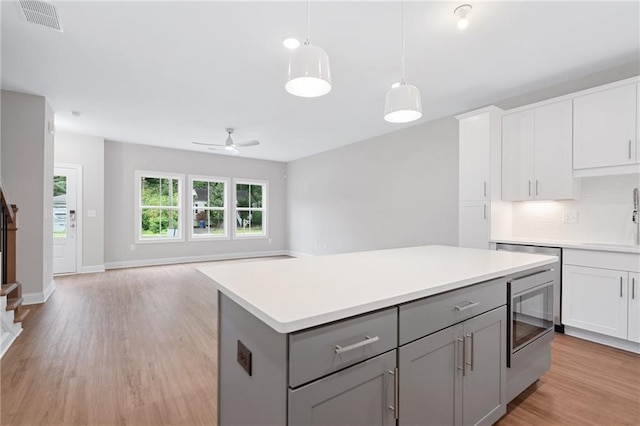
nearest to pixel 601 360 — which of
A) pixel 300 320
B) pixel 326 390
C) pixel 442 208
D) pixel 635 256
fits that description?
pixel 635 256

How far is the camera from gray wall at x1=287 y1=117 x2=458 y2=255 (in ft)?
15.1

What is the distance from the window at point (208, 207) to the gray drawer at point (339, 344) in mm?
6998

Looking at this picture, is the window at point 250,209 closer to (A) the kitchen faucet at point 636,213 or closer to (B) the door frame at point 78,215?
(B) the door frame at point 78,215

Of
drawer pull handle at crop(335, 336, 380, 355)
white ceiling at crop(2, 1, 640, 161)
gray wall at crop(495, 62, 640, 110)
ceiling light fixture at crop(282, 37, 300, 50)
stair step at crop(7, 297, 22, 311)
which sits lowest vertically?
stair step at crop(7, 297, 22, 311)

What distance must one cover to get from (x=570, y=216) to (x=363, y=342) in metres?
3.53

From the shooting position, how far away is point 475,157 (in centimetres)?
375

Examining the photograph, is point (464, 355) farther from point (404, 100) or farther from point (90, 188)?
point (90, 188)

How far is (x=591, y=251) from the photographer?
2.83m

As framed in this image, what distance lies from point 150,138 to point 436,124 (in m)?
5.39

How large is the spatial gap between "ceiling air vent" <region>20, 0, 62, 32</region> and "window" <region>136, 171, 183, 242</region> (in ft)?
15.3

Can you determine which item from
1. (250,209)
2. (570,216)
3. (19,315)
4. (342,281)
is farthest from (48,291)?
(570,216)

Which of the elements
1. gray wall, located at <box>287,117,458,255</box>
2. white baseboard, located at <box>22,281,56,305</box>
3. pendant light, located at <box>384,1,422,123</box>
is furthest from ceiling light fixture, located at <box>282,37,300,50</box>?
white baseboard, located at <box>22,281,56,305</box>

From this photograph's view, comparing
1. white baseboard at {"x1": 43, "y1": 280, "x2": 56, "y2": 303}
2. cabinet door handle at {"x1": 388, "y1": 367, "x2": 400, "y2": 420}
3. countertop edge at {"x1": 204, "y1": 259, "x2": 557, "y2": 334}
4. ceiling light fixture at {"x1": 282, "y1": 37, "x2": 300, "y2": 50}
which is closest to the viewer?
countertop edge at {"x1": 204, "y1": 259, "x2": 557, "y2": 334}

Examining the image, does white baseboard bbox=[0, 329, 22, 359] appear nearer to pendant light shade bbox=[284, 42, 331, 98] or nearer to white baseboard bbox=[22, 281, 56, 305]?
white baseboard bbox=[22, 281, 56, 305]
